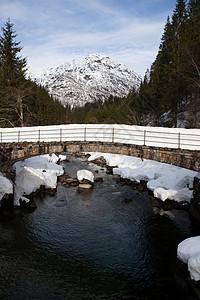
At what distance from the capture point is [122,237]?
13.9 m

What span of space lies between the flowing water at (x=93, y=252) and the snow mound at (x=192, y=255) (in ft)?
2.77

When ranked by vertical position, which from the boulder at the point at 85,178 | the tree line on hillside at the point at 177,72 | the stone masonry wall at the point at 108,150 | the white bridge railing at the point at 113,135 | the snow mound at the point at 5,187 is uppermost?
the tree line on hillside at the point at 177,72

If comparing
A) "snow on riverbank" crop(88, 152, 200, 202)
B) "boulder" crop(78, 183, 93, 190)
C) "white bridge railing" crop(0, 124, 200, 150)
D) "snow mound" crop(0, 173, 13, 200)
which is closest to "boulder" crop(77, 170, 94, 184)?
"boulder" crop(78, 183, 93, 190)

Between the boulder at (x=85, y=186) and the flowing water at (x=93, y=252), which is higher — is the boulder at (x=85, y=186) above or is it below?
above

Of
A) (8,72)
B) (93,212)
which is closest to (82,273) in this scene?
(93,212)

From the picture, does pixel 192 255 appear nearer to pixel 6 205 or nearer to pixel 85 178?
pixel 6 205

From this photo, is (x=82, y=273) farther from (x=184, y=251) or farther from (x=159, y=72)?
(x=159, y=72)

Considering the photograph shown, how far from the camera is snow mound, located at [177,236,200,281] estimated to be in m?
9.31

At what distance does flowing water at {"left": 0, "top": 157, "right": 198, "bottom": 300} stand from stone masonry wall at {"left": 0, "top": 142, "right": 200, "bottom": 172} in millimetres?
5091

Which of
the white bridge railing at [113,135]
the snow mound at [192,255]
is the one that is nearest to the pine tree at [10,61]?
the white bridge railing at [113,135]

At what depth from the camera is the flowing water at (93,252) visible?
32.3ft

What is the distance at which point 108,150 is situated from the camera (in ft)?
49.9

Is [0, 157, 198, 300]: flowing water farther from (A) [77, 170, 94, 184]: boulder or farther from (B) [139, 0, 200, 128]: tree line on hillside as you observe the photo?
(B) [139, 0, 200, 128]: tree line on hillside

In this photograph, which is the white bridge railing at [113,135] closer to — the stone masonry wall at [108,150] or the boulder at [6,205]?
the stone masonry wall at [108,150]
